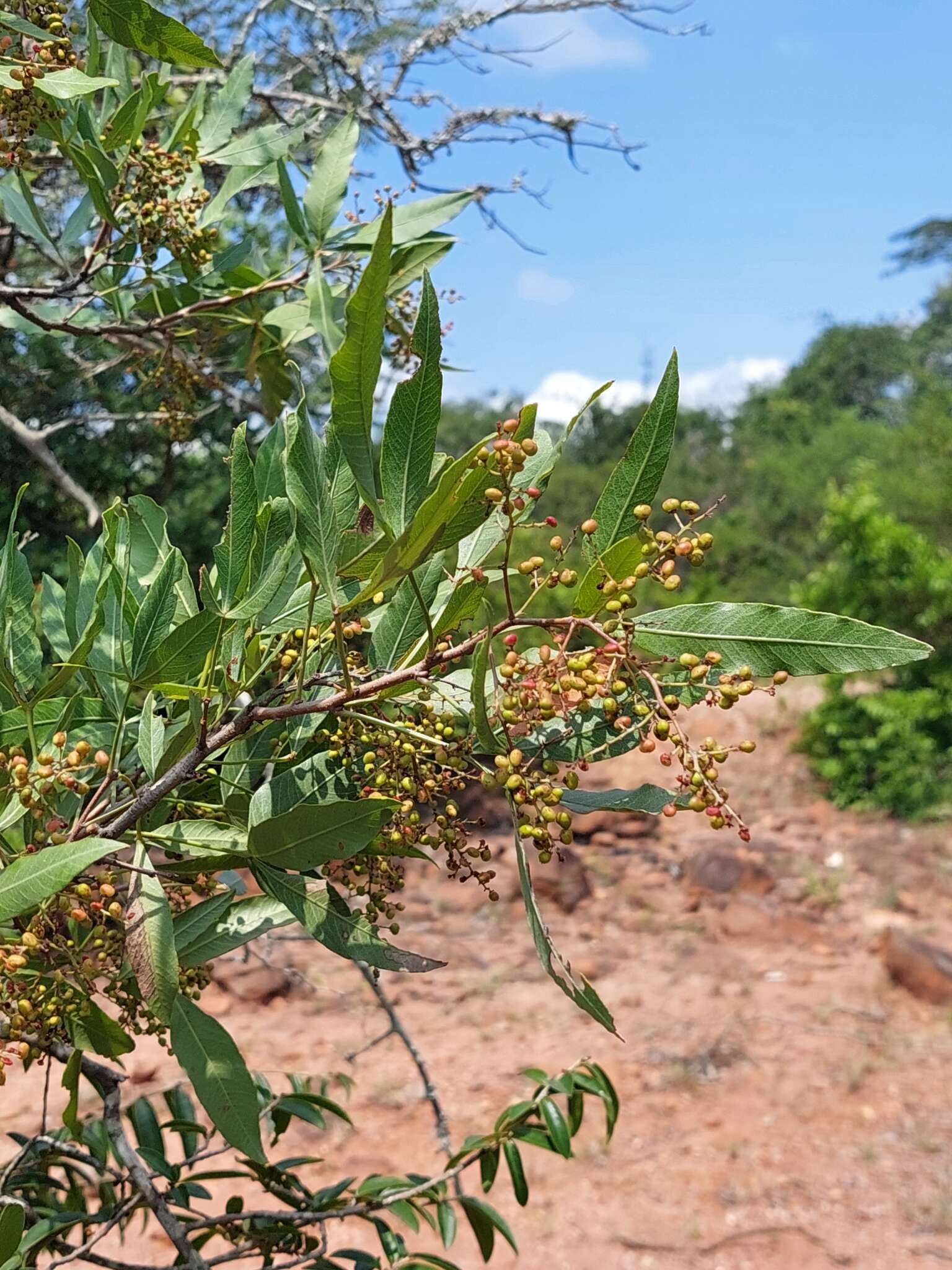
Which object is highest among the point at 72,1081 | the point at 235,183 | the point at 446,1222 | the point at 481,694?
the point at 235,183

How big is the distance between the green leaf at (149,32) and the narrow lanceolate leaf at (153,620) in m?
0.42

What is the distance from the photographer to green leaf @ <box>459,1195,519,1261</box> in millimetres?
1227

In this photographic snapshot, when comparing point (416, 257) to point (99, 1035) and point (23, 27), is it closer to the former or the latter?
point (23, 27)

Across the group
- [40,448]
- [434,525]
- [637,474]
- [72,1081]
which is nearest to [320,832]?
[434,525]

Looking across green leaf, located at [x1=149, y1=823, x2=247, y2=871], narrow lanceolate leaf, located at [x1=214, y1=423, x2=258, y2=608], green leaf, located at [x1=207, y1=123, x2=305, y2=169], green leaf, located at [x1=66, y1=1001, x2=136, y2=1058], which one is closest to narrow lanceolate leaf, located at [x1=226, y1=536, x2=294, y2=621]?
narrow lanceolate leaf, located at [x1=214, y1=423, x2=258, y2=608]

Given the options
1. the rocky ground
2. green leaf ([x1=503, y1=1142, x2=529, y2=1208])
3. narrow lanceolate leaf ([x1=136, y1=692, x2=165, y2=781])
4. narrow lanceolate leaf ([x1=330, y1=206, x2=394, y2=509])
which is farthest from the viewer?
the rocky ground

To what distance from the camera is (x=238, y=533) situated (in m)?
0.70

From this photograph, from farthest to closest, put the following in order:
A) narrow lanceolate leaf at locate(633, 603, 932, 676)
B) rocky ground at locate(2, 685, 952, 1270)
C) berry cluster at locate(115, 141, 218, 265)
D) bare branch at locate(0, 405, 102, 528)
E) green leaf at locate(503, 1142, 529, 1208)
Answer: rocky ground at locate(2, 685, 952, 1270) < bare branch at locate(0, 405, 102, 528) < green leaf at locate(503, 1142, 529, 1208) < berry cluster at locate(115, 141, 218, 265) < narrow lanceolate leaf at locate(633, 603, 932, 676)

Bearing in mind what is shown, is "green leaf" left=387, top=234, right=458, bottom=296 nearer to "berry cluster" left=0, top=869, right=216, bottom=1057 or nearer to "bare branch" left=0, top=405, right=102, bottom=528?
"bare branch" left=0, top=405, right=102, bottom=528

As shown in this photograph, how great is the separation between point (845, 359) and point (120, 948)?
29.9 metres

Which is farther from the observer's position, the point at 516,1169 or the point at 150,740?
the point at 516,1169

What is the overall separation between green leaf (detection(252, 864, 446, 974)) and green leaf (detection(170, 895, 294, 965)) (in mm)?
31

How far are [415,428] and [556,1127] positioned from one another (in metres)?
1.01

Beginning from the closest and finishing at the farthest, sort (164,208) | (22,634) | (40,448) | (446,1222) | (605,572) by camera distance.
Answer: (605,572), (22,634), (164,208), (446,1222), (40,448)
